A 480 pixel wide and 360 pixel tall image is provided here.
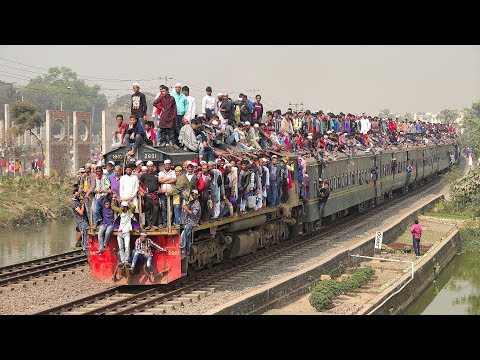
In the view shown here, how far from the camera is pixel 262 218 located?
1981 centimetres

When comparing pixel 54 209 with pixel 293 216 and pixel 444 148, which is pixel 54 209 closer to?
pixel 293 216

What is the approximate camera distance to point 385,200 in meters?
37.2

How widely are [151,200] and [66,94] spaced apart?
89.7 m

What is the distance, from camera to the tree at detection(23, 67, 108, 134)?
101000mm

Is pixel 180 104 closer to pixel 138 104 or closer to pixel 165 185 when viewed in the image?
pixel 138 104

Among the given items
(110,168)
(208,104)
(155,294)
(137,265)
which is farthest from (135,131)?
(208,104)

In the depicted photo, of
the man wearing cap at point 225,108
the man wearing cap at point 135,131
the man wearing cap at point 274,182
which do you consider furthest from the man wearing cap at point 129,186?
the man wearing cap at point 225,108

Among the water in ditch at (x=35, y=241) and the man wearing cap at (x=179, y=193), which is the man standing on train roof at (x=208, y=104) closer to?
the man wearing cap at (x=179, y=193)

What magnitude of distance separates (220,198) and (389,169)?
20.2 m

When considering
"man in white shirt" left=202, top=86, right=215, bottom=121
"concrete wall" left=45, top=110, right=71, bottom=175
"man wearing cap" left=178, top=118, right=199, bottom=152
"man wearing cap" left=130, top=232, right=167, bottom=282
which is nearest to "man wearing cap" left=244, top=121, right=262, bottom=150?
"man in white shirt" left=202, top=86, right=215, bottom=121

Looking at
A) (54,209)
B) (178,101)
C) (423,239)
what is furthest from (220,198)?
(54,209)

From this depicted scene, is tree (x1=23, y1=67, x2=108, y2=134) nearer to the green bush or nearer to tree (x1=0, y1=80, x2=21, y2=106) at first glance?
tree (x1=0, y1=80, x2=21, y2=106)

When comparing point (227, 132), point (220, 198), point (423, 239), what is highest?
point (227, 132)

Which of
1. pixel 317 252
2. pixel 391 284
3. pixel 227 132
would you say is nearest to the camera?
pixel 391 284
